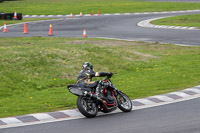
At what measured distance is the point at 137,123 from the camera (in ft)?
31.4

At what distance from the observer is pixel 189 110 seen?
10.8m

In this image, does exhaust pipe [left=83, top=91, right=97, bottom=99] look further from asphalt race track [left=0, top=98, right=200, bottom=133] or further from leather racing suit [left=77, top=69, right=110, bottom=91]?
asphalt race track [left=0, top=98, right=200, bottom=133]

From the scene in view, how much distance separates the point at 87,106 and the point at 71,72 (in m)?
6.37

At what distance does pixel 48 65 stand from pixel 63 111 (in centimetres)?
615

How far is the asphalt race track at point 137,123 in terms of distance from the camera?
8.95 metres

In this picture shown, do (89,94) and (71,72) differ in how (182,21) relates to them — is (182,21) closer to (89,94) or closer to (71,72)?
(71,72)

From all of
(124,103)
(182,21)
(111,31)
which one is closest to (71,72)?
(124,103)

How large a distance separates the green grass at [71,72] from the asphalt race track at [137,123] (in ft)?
5.16

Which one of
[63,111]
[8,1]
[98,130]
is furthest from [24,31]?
[8,1]

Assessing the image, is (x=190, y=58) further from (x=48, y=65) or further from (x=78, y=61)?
(x=48, y=65)

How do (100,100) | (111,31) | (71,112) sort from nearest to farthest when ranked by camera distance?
(100,100) → (71,112) → (111,31)

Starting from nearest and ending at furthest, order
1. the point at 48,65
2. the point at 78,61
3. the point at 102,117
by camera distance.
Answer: the point at 102,117, the point at 48,65, the point at 78,61

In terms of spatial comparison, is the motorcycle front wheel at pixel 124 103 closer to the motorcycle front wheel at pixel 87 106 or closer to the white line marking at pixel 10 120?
the motorcycle front wheel at pixel 87 106

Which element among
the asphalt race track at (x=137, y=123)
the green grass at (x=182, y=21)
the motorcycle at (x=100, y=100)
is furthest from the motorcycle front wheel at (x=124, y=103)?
the green grass at (x=182, y=21)
